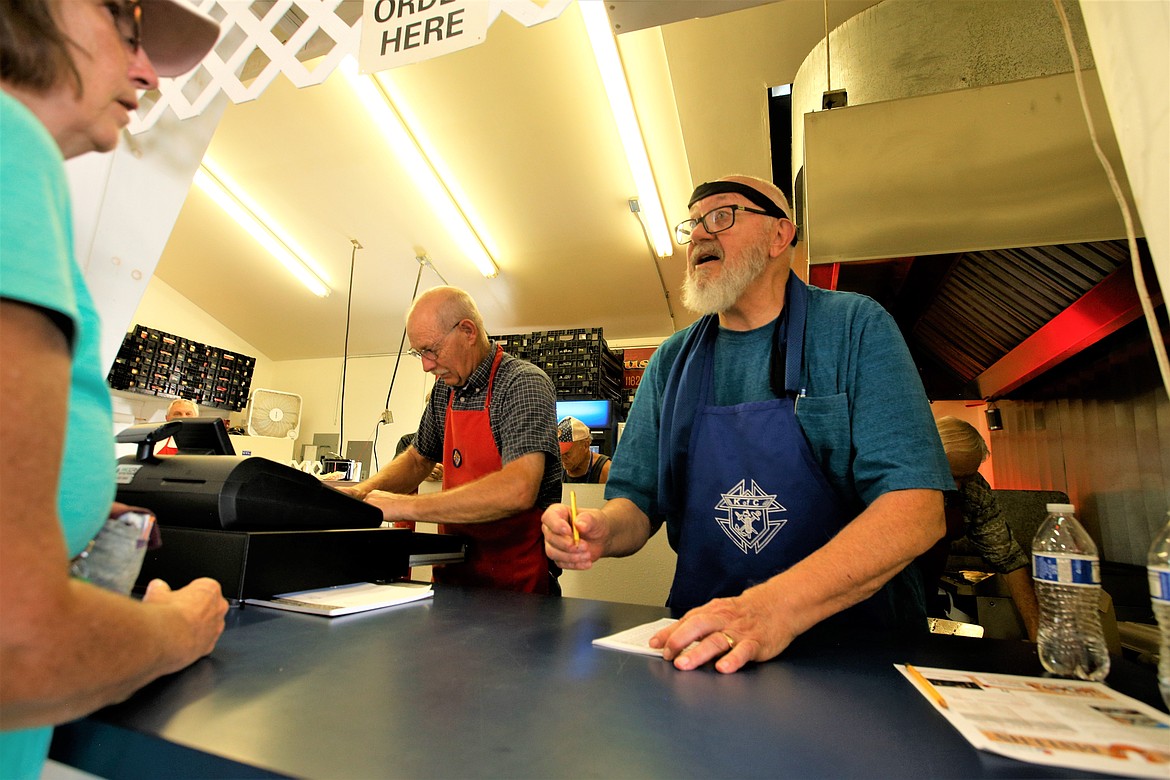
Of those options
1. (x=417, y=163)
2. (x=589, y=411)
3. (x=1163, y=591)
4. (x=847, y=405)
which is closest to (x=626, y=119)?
(x=417, y=163)

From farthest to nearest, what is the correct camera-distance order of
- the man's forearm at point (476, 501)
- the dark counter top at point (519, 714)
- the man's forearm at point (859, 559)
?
the man's forearm at point (476, 501) → the man's forearm at point (859, 559) → the dark counter top at point (519, 714)

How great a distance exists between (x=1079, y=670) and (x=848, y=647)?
10.8 inches

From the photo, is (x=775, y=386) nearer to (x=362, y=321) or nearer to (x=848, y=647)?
(x=848, y=647)

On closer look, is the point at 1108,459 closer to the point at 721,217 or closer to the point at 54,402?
the point at 721,217

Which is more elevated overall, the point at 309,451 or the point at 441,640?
the point at 309,451

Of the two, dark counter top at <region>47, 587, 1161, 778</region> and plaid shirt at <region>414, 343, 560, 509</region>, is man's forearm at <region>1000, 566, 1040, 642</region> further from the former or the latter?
A: plaid shirt at <region>414, 343, 560, 509</region>

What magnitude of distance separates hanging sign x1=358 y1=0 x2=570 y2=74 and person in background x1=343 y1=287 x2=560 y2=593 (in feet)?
3.17

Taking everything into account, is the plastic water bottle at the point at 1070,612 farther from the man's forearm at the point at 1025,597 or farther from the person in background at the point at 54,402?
the man's forearm at the point at 1025,597

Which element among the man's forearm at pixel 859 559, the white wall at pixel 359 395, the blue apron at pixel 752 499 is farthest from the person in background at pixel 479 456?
the white wall at pixel 359 395

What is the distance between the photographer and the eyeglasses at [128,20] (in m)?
0.52

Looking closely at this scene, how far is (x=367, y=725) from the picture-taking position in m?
Result: 0.51

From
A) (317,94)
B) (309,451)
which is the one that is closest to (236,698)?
(317,94)

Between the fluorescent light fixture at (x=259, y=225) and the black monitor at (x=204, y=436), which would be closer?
the black monitor at (x=204, y=436)

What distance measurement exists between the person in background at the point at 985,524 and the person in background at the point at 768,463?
3.96 feet
